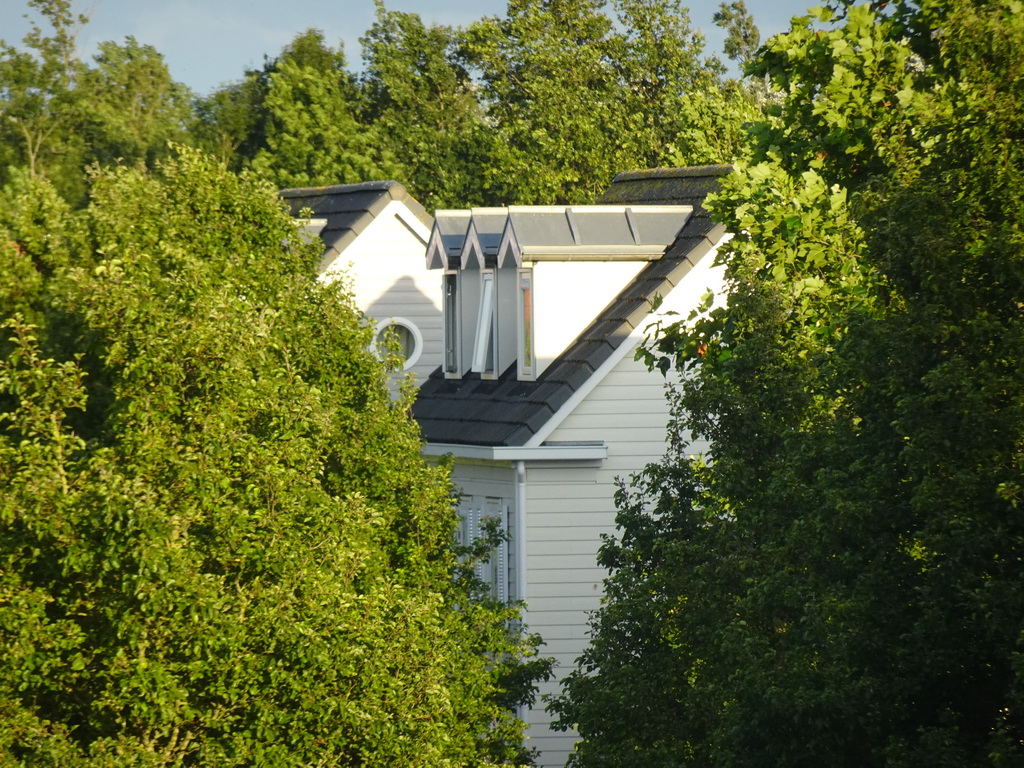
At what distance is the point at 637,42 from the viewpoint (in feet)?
184

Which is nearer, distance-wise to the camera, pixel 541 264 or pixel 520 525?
pixel 520 525

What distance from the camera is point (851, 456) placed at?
31.9 feet

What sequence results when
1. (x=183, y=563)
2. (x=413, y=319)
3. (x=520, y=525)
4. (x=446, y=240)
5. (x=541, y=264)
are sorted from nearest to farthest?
(x=183, y=563), (x=520, y=525), (x=541, y=264), (x=446, y=240), (x=413, y=319)

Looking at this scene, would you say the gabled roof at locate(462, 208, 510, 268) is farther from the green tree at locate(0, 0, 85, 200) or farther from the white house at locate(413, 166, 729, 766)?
the green tree at locate(0, 0, 85, 200)

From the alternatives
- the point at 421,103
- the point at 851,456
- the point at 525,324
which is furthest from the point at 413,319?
the point at 421,103

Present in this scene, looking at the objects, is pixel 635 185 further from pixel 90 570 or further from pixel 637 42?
pixel 637 42

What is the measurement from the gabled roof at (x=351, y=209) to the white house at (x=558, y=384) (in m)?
1.90

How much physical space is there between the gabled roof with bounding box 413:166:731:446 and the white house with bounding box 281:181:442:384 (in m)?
1.50

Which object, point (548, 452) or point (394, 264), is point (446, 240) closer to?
point (394, 264)

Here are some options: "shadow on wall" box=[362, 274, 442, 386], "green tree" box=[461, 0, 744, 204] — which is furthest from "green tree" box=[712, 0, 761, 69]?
"shadow on wall" box=[362, 274, 442, 386]

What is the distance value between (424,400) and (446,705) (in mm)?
11974

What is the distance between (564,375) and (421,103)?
41.7m

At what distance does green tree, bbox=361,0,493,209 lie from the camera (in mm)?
53531

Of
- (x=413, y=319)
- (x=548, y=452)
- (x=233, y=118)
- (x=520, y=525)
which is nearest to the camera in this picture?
(x=548, y=452)
